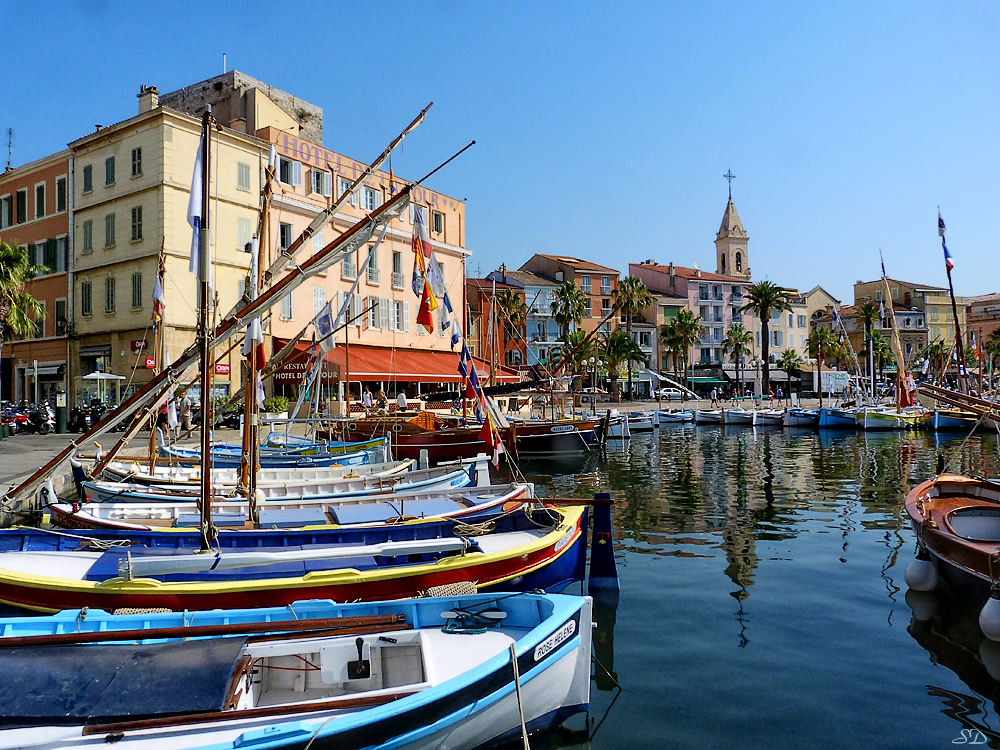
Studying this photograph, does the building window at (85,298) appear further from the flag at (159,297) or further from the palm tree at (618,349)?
the palm tree at (618,349)

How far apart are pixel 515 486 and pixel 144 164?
31.7 metres

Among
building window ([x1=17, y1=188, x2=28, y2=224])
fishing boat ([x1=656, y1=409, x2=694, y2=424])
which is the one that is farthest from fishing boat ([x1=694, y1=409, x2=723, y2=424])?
building window ([x1=17, y1=188, x2=28, y2=224])

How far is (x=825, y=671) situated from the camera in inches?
373

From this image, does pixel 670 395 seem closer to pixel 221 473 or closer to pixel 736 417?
pixel 736 417

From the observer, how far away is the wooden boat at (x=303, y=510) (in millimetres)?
13344

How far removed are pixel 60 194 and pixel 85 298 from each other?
6.95 meters

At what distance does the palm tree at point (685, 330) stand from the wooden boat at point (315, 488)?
228 ft

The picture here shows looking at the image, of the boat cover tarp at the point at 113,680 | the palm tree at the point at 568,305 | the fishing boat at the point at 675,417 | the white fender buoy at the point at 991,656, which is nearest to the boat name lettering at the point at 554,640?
the boat cover tarp at the point at 113,680

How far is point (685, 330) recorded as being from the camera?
8638cm

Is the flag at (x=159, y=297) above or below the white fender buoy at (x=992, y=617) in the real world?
above

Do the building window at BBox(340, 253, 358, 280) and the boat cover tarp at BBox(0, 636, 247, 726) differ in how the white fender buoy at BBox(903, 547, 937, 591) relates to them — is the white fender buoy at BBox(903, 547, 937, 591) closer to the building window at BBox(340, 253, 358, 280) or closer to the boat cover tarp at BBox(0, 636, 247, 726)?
the boat cover tarp at BBox(0, 636, 247, 726)

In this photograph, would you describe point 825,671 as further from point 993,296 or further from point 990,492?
point 993,296

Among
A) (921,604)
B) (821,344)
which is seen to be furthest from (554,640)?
(821,344)

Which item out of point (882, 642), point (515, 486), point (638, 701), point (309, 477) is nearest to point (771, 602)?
point (882, 642)
